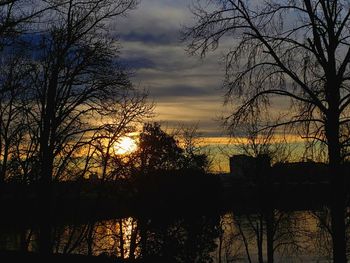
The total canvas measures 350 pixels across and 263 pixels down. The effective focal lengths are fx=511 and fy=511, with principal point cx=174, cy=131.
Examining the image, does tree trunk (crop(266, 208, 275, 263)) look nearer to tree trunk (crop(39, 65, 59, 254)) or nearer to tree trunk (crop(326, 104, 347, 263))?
tree trunk (crop(39, 65, 59, 254))

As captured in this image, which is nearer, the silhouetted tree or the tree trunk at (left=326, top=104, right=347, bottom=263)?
the tree trunk at (left=326, top=104, right=347, bottom=263)

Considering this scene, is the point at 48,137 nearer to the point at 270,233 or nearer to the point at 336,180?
the point at 336,180

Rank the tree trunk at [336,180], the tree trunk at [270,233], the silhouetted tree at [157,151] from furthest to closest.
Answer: the tree trunk at [270,233] → the silhouetted tree at [157,151] → the tree trunk at [336,180]

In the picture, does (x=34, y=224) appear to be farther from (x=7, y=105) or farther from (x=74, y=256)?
(x=74, y=256)

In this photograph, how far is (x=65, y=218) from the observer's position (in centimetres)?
3606

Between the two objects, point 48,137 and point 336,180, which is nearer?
point 336,180

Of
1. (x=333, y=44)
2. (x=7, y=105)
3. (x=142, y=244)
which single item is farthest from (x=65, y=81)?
(x=142, y=244)

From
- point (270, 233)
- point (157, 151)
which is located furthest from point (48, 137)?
point (270, 233)

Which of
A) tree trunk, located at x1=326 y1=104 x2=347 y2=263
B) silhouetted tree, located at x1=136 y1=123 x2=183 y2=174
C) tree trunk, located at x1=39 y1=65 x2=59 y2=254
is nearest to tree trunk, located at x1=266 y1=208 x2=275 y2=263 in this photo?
silhouetted tree, located at x1=136 y1=123 x2=183 y2=174

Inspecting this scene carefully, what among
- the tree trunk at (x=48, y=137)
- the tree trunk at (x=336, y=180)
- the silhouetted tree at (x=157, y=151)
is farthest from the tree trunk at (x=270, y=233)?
the tree trunk at (x=336, y=180)

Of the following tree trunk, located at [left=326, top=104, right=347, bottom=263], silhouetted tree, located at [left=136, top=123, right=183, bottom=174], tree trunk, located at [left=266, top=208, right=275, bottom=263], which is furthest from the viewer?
tree trunk, located at [left=266, top=208, right=275, bottom=263]

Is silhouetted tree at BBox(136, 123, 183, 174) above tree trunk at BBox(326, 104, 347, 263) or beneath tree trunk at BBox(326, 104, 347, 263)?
above

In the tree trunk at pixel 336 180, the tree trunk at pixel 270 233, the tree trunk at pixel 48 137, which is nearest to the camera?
the tree trunk at pixel 336 180

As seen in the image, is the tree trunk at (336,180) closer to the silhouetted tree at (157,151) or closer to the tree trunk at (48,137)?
the tree trunk at (48,137)
